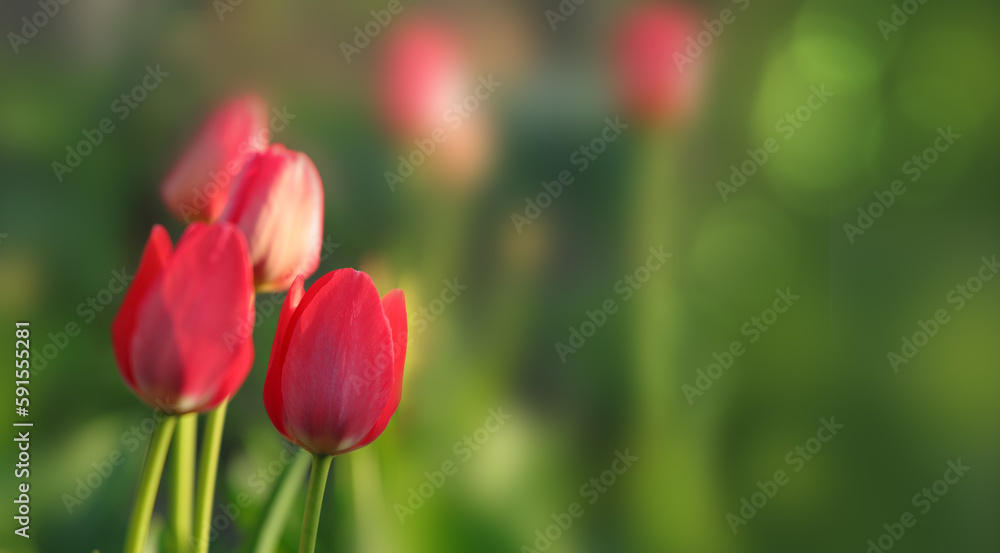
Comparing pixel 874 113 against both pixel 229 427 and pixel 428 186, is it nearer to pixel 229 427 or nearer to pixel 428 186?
pixel 428 186

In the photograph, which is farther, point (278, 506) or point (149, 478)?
point (278, 506)

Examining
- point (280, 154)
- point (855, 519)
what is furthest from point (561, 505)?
point (280, 154)

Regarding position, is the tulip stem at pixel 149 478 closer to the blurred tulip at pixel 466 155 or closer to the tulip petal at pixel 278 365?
the tulip petal at pixel 278 365

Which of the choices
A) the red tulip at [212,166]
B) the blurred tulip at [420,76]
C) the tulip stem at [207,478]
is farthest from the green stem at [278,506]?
the blurred tulip at [420,76]

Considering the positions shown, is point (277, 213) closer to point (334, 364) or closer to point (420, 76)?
point (334, 364)

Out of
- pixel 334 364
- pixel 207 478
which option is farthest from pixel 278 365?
pixel 207 478

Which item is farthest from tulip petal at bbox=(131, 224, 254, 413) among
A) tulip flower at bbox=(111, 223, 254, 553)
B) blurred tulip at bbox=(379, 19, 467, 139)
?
blurred tulip at bbox=(379, 19, 467, 139)

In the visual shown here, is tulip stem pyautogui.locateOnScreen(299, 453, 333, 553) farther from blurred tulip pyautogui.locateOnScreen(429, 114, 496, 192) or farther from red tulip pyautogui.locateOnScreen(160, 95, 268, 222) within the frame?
blurred tulip pyautogui.locateOnScreen(429, 114, 496, 192)
